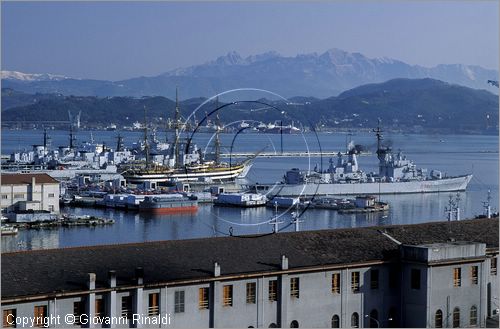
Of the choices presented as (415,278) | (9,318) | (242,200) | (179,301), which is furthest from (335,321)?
(242,200)

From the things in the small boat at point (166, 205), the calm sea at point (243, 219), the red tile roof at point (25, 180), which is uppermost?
the red tile roof at point (25, 180)

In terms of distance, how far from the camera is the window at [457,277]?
17.6 feet

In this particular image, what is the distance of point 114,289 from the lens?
4.41m

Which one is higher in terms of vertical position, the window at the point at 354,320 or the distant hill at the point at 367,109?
the distant hill at the point at 367,109

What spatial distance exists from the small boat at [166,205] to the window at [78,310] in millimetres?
11635

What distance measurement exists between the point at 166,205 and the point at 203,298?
11698 millimetres

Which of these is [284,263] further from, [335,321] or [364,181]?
[364,181]

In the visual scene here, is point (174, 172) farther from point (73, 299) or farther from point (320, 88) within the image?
point (320, 88)

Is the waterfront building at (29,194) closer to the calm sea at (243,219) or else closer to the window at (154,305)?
the calm sea at (243,219)

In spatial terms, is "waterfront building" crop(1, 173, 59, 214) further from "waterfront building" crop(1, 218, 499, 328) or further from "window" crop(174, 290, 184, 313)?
"window" crop(174, 290, 184, 313)

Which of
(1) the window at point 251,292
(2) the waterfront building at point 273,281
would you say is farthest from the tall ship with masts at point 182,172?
(1) the window at point 251,292

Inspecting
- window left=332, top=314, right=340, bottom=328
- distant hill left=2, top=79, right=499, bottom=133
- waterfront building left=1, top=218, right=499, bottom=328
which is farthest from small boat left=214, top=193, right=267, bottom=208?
distant hill left=2, top=79, right=499, bottom=133

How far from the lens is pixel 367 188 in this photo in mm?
20734

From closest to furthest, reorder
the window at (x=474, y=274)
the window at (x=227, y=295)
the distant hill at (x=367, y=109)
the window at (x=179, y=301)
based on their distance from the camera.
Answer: the window at (x=179, y=301)
the window at (x=227, y=295)
the window at (x=474, y=274)
the distant hill at (x=367, y=109)
